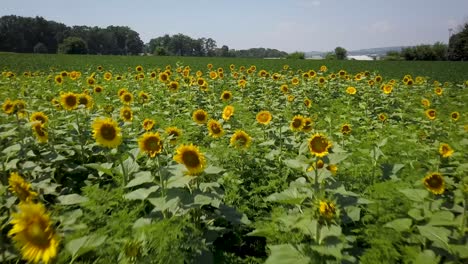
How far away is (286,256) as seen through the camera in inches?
74.1

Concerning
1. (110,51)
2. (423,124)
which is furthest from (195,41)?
(423,124)

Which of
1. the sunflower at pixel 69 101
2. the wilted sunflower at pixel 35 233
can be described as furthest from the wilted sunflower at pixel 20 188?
the sunflower at pixel 69 101

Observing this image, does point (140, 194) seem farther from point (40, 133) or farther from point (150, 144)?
point (40, 133)

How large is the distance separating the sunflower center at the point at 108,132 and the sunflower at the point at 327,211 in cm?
174

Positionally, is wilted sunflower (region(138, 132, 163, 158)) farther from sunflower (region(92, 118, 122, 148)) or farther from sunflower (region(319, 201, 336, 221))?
sunflower (region(319, 201, 336, 221))

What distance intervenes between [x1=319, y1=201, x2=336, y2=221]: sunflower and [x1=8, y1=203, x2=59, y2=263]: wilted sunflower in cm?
126

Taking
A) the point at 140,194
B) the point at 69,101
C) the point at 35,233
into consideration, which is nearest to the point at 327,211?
the point at 140,194

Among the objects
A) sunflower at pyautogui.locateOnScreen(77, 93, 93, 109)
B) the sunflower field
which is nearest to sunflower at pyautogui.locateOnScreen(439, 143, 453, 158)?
the sunflower field

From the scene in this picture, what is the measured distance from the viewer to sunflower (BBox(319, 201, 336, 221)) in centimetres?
184

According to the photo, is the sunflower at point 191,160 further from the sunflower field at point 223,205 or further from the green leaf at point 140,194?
the green leaf at point 140,194

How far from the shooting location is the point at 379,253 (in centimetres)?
195

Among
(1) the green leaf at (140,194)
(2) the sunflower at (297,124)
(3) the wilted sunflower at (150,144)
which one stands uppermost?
(3) the wilted sunflower at (150,144)

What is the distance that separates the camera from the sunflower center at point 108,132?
9.07ft

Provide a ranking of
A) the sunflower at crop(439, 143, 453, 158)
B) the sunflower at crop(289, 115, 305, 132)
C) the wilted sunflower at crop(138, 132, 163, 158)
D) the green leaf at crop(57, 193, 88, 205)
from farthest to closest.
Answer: the sunflower at crop(289, 115, 305, 132) → the sunflower at crop(439, 143, 453, 158) → the wilted sunflower at crop(138, 132, 163, 158) → the green leaf at crop(57, 193, 88, 205)
